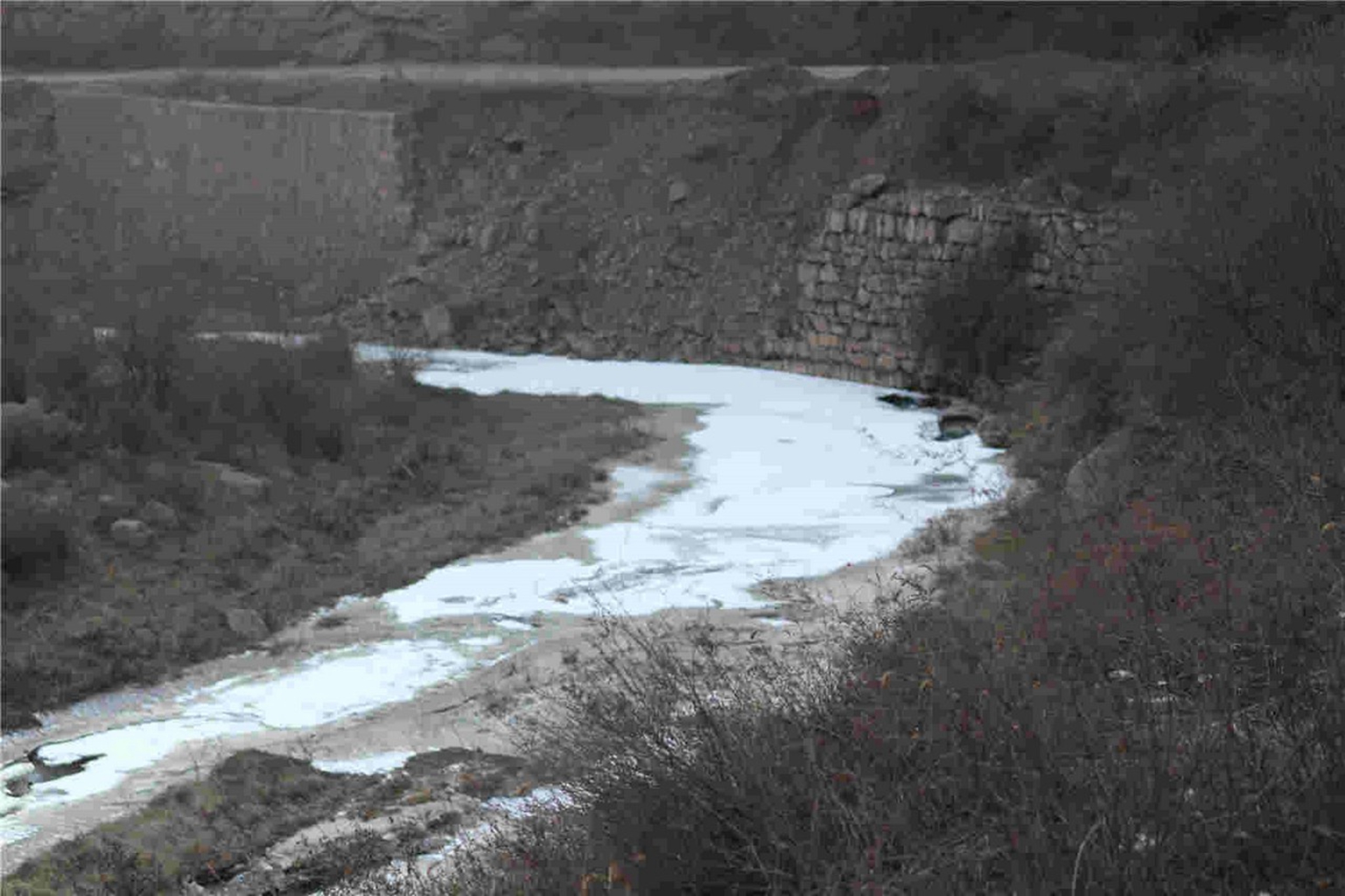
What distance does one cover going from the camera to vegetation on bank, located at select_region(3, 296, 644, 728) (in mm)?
11000

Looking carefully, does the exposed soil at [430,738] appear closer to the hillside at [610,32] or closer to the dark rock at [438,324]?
the dark rock at [438,324]

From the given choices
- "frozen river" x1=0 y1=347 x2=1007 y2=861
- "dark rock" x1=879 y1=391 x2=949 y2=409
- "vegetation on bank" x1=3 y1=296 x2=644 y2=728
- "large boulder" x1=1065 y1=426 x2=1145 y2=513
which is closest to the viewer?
"frozen river" x1=0 y1=347 x2=1007 y2=861

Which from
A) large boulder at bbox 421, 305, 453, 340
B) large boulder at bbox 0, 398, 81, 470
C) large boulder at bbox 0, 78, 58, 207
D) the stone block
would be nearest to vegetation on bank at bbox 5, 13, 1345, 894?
large boulder at bbox 0, 398, 81, 470

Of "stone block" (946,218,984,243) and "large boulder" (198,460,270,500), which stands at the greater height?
"stone block" (946,218,984,243)

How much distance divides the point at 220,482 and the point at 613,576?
13.2 ft

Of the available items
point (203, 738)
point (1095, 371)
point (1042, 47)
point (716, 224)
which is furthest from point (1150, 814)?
point (1042, 47)

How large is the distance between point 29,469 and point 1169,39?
54.1 ft

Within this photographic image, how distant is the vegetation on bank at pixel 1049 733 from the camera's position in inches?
167

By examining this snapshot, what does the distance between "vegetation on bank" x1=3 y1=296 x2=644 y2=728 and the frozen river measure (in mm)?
536

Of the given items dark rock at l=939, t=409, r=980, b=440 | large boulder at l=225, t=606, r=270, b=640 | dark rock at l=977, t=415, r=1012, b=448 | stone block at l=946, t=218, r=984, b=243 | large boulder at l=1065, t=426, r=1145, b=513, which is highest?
stone block at l=946, t=218, r=984, b=243

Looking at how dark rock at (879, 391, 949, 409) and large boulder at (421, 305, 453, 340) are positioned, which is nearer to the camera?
dark rock at (879, 391, 949, 409)

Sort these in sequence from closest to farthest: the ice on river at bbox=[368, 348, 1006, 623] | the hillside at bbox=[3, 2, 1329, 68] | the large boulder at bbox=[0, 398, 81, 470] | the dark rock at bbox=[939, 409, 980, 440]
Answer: the ice on river at bbox=[368, 348, 1006, 623] → the large boulder at bbox=[0, 398, 81, 470] → the dark rock at bbox=[939, 409, 980, 440] → the hillside at bbox=[3, 2, 1329, 68]

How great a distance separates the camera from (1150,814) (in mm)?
4180

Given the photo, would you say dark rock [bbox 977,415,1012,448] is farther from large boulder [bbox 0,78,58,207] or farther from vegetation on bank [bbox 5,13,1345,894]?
large boulder [bbox 0,78,58,207]
